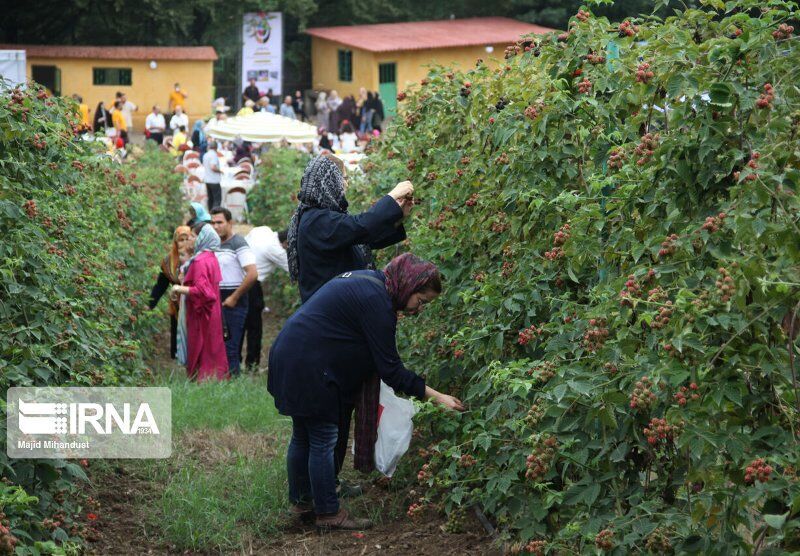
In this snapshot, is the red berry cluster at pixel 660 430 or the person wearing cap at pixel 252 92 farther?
the person wearing cap at pixel 252 92

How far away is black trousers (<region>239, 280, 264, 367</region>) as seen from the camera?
33.0ft

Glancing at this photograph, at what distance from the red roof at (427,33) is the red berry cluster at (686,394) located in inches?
1434

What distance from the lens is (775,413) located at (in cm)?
339

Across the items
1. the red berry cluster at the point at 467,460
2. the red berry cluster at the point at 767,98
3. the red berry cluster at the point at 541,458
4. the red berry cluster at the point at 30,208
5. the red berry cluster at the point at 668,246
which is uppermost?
the red berry cluster at the point at 767,98

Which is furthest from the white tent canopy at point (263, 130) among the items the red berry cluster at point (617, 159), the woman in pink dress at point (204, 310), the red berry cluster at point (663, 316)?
the red berry cluster at point (663, 316)

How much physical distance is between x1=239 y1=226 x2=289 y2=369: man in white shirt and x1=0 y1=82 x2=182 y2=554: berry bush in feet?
6.54

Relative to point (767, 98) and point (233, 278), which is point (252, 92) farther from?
point (767, 98)

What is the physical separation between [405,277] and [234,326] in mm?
4755

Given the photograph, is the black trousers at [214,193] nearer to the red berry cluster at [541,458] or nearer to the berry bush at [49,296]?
the berry bush at [49,296]

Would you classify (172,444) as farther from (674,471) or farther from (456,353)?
(674,471)

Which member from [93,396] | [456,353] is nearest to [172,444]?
[93,396]

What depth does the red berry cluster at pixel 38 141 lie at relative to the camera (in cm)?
573

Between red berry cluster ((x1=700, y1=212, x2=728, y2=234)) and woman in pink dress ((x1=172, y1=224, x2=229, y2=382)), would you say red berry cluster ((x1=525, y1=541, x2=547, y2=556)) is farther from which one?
woman in pink dress ((x1=172, y1=224, x2=229, y2=382))

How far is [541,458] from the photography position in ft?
13.5
